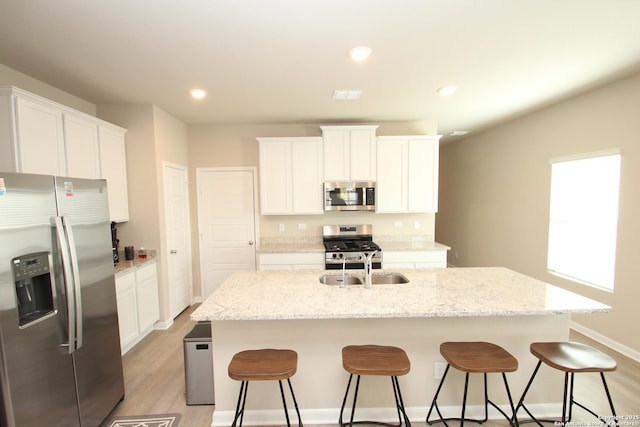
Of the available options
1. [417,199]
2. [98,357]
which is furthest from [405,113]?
[98,357]

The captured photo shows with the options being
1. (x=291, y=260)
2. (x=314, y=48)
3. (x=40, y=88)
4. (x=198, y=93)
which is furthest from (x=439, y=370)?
(x=40, y=88)

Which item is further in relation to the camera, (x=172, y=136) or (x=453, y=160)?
(x=453, y=160)

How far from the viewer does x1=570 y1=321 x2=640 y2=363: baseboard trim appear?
2545 mm

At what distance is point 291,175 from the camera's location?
3.85 meters

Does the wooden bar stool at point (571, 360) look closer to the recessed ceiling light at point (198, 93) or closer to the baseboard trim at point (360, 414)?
the baseboard trim at point (360, 414)

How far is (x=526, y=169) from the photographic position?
3.89 meters

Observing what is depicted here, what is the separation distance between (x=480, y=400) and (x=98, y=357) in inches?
106

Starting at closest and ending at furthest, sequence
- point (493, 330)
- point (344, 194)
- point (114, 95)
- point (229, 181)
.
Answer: point (493, 330)
point (114, 95)
point (344, 194)
point (229, 181)

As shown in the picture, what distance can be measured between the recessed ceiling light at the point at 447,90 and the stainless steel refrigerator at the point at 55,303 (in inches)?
127

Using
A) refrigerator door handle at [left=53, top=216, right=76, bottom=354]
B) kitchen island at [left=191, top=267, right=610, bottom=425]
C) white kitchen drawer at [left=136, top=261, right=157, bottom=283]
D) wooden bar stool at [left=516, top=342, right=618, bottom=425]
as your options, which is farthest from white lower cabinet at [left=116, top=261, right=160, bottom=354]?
wooden bar stool at [left=516, top=342, right=618, bottom=425]

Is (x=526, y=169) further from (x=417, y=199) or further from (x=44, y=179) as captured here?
(x=44, y=179)

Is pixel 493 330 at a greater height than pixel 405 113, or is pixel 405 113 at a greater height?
pixel 405 113

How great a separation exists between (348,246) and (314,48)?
98.3 inches

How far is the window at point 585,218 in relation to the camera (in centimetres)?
283
